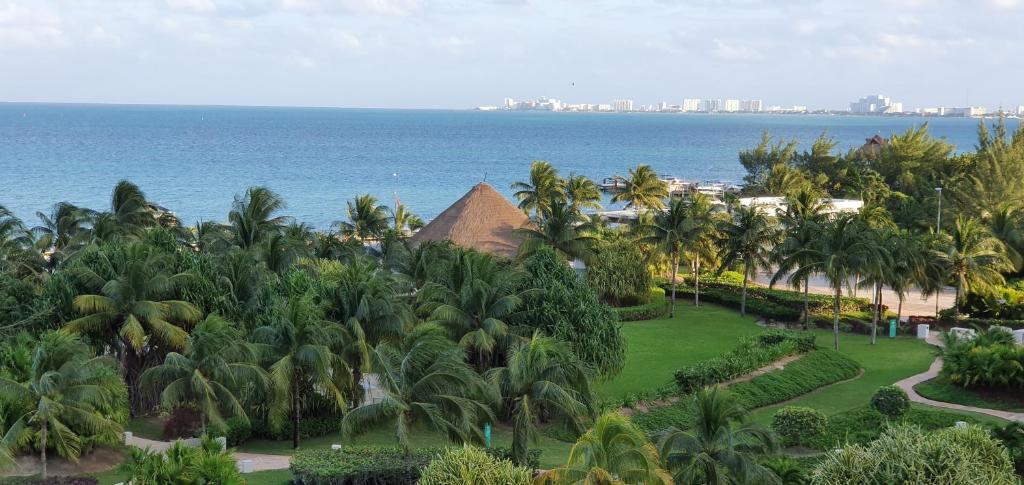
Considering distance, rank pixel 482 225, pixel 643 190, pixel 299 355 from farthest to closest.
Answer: pixel 643 190 < pixel 482 225 < pixel 299 355

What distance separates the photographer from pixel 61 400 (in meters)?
22.7

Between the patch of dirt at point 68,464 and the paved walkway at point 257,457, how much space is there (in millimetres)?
975

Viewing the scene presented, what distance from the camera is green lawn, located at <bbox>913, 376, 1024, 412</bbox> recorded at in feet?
99.0

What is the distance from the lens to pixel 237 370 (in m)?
24.4

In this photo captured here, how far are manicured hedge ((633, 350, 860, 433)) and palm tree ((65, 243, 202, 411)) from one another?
13450 mm

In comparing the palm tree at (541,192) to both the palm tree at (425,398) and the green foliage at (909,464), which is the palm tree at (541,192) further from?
the green foliage at (909,464)

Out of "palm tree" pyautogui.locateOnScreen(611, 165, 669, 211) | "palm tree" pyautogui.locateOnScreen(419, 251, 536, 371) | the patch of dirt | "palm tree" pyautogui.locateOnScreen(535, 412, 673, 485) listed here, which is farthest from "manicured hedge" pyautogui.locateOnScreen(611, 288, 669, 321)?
"palm tree" pyautogui.locateOnScreen(535, 412, 673, 485)

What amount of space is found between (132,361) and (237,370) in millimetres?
6792

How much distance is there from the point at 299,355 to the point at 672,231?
74.9ft

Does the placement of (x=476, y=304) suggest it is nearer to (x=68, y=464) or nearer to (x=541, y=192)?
(x=68, y=464)

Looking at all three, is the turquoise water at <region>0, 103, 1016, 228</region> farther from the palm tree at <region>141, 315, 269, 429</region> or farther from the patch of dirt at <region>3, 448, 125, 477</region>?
the patch of dirt at <region>3, 448, 125, 477</region>

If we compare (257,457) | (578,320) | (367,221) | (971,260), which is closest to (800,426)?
(578,320)

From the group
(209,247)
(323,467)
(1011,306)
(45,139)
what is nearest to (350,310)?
(323,467)

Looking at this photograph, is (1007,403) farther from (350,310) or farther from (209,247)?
(209,247)
